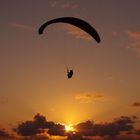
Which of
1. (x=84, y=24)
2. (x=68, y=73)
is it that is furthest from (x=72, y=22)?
(x=68, y=73)

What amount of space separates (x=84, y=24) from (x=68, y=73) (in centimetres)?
591

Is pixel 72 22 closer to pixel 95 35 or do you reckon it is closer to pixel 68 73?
pixel 95 35

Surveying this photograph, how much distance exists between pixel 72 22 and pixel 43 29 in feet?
11.5

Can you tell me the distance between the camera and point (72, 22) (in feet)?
115

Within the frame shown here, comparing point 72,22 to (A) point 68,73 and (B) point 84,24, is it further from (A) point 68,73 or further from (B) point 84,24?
(A) point 68,73

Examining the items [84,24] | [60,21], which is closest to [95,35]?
[84,24]

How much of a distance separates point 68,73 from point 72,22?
5959 millimetres

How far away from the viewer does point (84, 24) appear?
34812 millimetres

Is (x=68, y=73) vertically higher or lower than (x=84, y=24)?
lower

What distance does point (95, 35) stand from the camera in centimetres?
3431

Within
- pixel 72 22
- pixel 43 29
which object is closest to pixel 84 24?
pixel 72 22

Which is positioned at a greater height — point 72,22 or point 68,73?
point 72,22

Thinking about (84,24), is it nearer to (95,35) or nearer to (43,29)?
(95,35)

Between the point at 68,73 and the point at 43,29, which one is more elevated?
the point at 43,29
